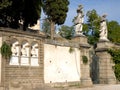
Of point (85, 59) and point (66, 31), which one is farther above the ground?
point (66, 31)

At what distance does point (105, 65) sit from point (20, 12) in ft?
31.5

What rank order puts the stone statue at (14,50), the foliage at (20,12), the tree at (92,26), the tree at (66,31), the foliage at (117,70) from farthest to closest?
the tree at (66,31) < the tree at (92,26) < the foliage at (117,70) < the foliage at (20,12) < the stone statue at (14,50)

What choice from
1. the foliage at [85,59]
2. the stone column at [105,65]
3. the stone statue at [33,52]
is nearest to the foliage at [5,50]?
the stone statue at [33,52]

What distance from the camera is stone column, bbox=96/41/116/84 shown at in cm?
2705

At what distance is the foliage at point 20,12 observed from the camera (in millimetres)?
21125

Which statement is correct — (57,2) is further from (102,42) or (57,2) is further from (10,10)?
(10,10)

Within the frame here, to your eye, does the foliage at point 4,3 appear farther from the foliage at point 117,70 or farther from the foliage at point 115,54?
the foliage at point 117,70

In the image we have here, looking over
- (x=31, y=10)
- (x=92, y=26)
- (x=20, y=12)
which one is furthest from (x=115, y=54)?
(x=92, y=26)

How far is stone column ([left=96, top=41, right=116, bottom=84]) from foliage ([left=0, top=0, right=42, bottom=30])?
7.47 metres

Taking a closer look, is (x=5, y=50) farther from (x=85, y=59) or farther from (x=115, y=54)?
(x=115, y=54)

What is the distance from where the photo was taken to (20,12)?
22641 mm

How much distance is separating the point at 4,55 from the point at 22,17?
7.06 metres

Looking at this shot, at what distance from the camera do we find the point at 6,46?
17047 millimetres

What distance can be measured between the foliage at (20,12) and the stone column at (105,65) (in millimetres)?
7465
